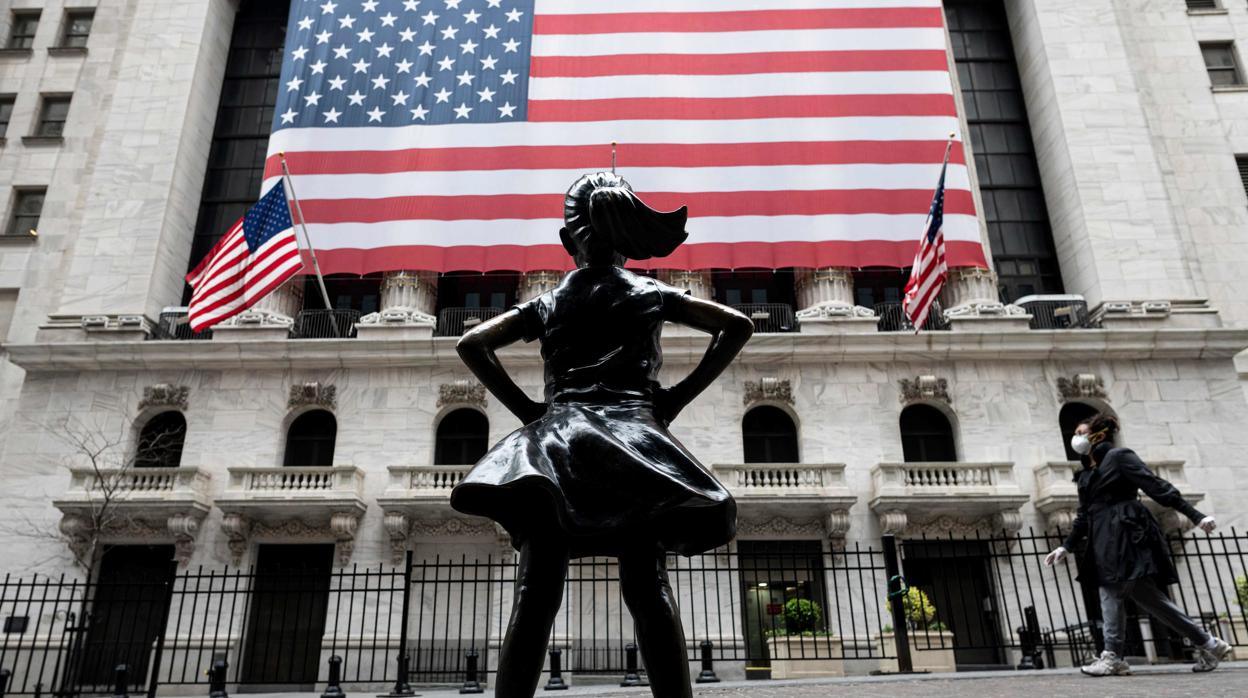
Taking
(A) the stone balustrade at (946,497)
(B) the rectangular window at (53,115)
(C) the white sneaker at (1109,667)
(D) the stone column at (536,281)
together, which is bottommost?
(C) the white sneaker at (1109,667)

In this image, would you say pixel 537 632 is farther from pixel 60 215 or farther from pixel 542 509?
pixel 60 215

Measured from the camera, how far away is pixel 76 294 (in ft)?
79.2

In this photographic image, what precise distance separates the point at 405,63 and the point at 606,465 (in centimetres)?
2401

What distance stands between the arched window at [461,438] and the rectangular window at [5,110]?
18794mm

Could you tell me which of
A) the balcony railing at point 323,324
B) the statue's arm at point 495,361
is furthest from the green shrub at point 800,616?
the balcony railing at point 323,324

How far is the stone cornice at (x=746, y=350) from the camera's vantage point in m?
22.1

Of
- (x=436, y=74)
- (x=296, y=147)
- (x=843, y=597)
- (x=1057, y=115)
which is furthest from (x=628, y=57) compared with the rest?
(x=843, y=597)

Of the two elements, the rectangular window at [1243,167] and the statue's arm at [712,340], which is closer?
the statue's arm at [712,340]

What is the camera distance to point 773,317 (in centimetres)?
2473

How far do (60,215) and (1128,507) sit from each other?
29.7 meters

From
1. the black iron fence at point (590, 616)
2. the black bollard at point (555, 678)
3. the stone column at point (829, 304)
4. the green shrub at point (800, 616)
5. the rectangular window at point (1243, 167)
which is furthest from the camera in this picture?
the rectangular window at point (1243, 167)

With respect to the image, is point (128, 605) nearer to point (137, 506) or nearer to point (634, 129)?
point (137, 506)

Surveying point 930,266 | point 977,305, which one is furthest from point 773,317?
point 930,266

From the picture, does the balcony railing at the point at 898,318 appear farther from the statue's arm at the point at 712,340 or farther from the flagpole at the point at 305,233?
the statue's arm at the point at 712,340
